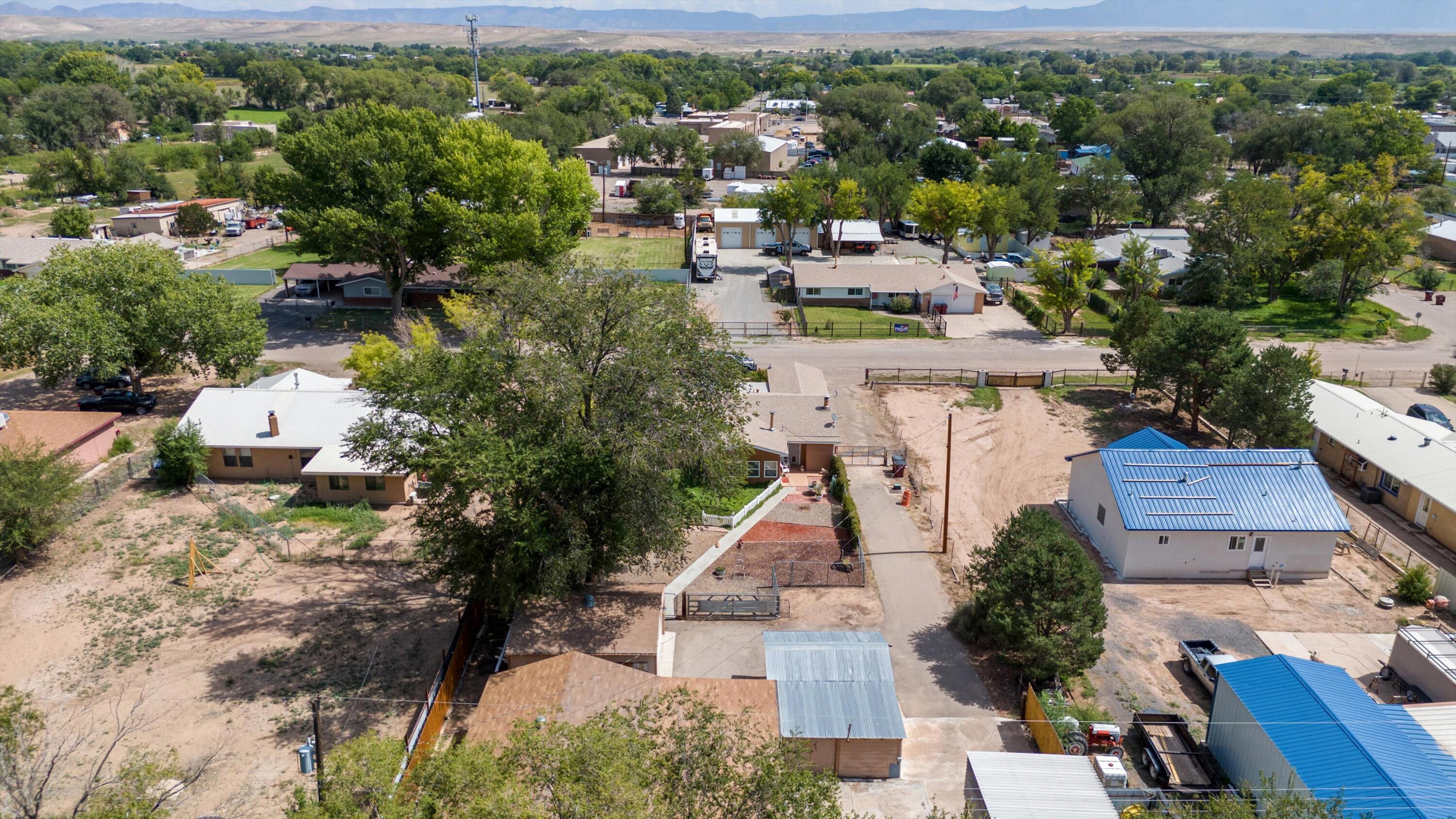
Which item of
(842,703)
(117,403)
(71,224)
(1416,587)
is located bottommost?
(1416,587)

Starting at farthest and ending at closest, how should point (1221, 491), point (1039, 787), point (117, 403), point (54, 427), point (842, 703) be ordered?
point (117, 403) → point (54, 427) → point (1221, 491) → point (842, 703) → point (1039, 787)

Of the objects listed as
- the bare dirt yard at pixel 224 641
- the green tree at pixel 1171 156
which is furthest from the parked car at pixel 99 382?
the green tree at pixel 1171 156

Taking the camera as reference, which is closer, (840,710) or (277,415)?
(840,710)

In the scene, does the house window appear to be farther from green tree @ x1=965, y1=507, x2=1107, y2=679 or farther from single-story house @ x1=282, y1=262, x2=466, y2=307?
single-story house @ x1=282, y1=262, x2=466, y2=307

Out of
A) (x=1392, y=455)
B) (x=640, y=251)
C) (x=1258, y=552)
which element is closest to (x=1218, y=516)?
(x=1258, y=552)

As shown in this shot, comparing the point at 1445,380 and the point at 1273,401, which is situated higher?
the point at 1273,401

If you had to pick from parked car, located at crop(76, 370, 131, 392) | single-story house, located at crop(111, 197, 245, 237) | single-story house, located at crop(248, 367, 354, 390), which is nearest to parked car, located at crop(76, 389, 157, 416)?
parked car, located at crop(76, 370, 131, 392)

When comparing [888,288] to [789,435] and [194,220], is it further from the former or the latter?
[194,220]
